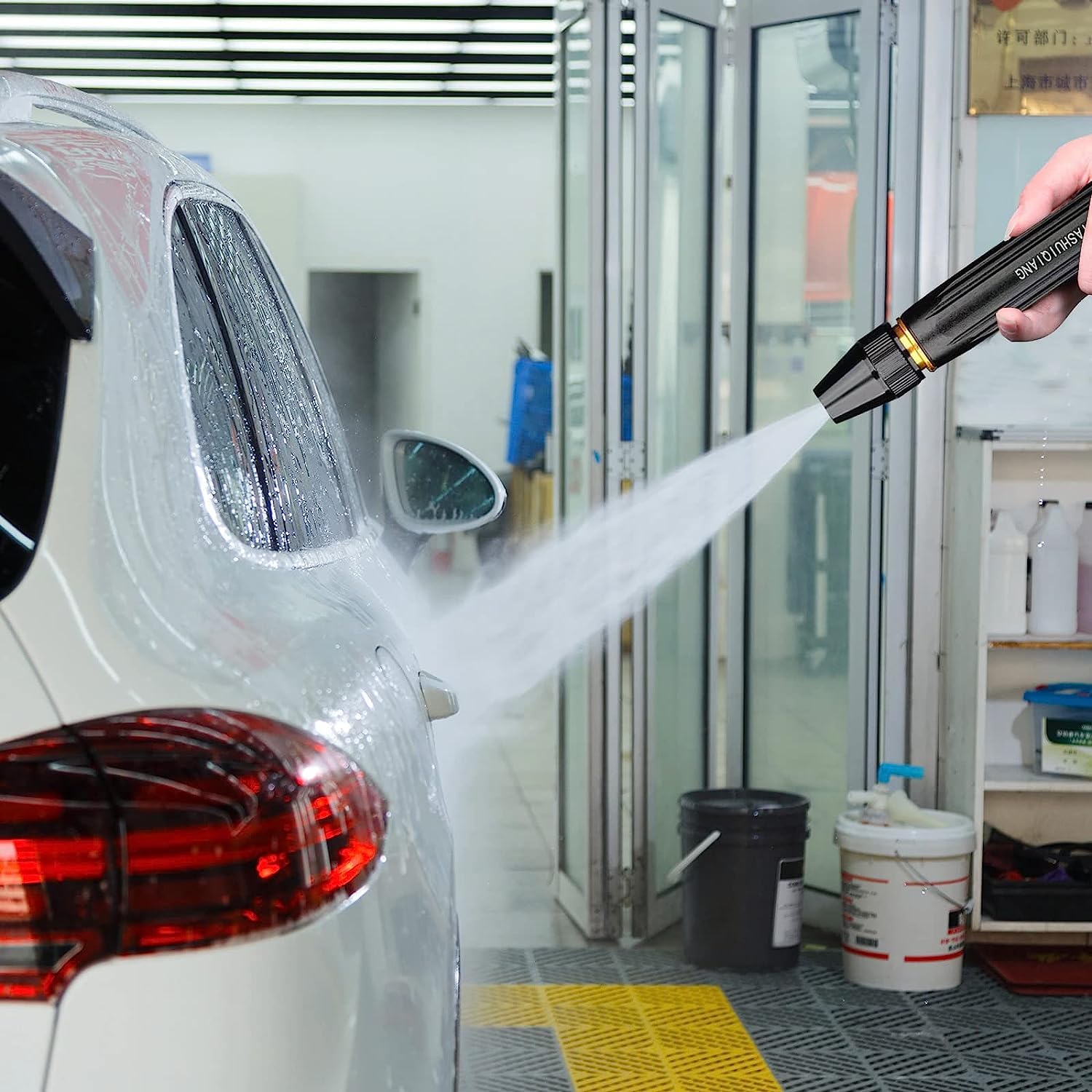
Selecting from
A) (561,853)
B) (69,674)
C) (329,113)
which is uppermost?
(329,113)

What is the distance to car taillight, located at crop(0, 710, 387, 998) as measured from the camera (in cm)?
92

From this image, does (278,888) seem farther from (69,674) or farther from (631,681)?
(631,681)

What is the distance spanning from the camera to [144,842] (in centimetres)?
94

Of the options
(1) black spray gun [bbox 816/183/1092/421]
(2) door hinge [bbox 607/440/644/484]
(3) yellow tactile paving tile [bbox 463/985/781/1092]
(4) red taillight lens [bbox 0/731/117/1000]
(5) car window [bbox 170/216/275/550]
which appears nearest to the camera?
(4) red taillight lens [bbox 0/731/117/1000]

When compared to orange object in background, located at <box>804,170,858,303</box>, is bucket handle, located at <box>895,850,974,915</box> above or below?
below

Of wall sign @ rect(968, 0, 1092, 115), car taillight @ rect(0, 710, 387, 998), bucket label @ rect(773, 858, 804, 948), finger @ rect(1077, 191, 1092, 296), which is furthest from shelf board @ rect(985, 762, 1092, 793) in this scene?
car taillight @ rect(0, 710, 387, 998)

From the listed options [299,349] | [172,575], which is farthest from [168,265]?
[299,349]

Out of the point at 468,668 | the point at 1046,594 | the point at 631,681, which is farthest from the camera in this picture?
the point at 468,668

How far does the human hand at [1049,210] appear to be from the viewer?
1.75 metres

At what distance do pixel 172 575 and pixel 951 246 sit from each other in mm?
3535

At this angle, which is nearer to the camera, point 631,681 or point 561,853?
point 631,681

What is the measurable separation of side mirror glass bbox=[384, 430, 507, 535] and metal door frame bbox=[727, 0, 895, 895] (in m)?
2.05

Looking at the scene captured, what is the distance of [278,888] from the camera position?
98 cm

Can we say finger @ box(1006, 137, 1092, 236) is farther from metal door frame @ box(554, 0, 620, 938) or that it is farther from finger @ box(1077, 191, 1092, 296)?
metal door frame @ box(554, 0, 620, 938)
